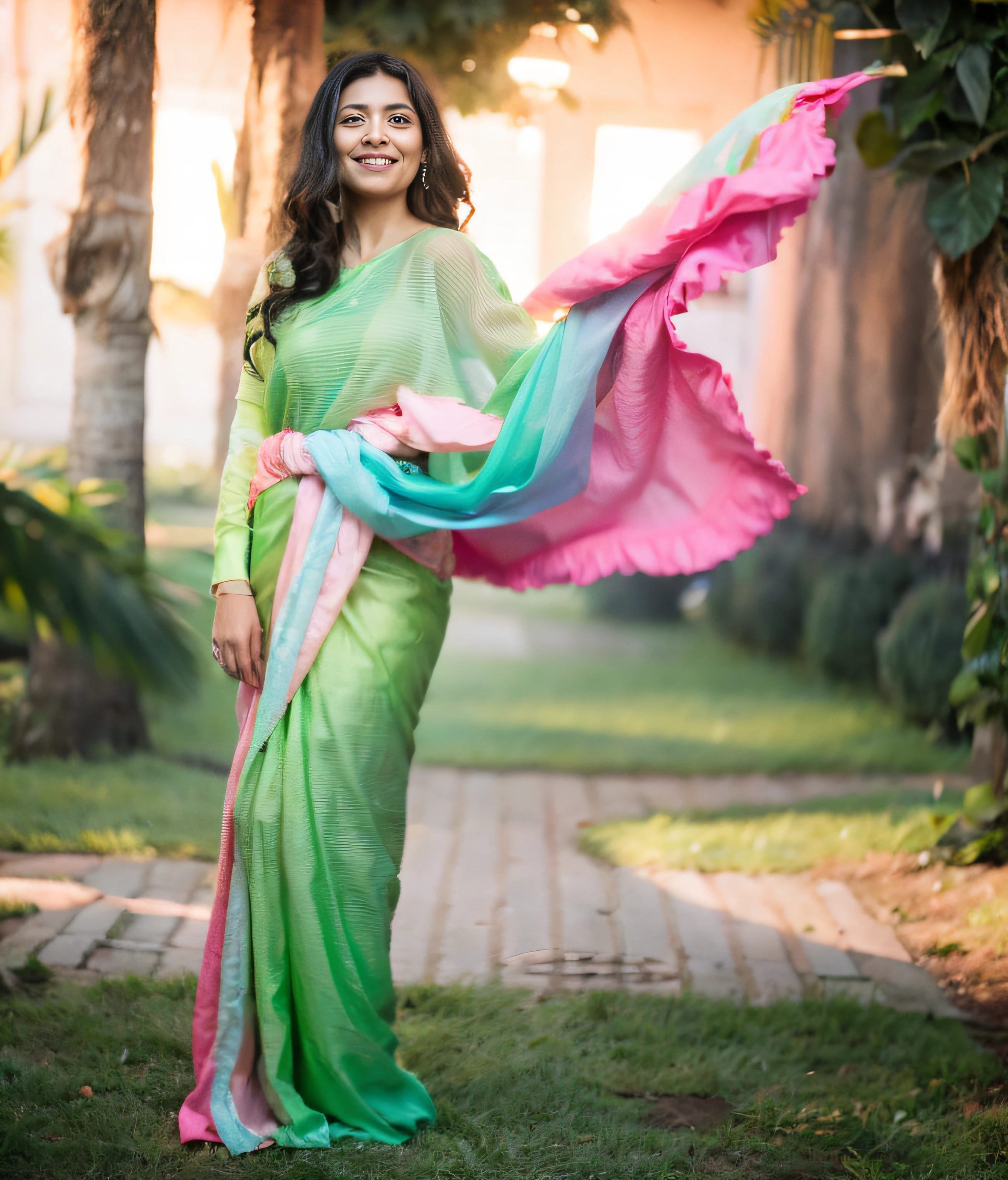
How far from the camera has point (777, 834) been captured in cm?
394

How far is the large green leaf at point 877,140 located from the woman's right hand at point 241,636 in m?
1.90

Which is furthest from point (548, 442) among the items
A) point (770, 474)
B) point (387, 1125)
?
point (387, 1125)

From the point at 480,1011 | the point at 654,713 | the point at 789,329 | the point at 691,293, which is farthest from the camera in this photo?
the point at 789,329

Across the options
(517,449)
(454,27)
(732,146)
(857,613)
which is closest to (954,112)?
(732,146)

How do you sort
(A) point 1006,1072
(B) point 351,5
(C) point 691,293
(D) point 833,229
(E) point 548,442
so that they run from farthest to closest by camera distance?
(D) point 833,229 → (B) point 351,5 → (A) point 1006,1072 → (E) point 548,442 → (C) point 691,293

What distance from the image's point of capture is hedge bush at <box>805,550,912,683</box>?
6.32m

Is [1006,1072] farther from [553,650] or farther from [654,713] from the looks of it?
[553,650]

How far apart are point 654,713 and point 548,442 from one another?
13.1ft

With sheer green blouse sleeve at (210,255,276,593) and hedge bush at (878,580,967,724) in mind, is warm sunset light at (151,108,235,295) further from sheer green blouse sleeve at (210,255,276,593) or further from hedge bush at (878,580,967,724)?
hedge bush at (878,580,967,724)

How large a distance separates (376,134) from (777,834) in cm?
275

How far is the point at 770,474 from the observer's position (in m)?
2.18

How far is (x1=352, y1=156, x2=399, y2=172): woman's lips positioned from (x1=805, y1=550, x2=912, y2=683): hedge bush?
4.84m

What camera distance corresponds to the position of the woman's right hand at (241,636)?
6.79 feet

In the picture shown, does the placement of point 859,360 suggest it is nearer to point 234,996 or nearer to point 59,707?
point 59,707
